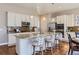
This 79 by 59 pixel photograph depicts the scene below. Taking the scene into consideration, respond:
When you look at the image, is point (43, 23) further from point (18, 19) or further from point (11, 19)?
point (11, 19)

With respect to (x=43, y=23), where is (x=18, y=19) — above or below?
above

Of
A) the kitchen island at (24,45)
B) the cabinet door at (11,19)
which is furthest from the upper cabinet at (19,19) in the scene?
the kitchen island at (24,45)

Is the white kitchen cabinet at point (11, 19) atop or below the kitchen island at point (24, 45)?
atop

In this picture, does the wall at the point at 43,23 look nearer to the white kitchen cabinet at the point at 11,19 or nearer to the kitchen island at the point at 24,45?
the white kitchen cabinet at the point at 11,19

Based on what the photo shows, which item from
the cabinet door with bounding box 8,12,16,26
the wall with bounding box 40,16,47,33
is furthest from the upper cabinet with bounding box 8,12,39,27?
the wall with bounding box 40,16,47,33

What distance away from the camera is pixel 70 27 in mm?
7766

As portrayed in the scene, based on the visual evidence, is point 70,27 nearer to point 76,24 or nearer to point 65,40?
point 76,24

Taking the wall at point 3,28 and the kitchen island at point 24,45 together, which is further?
the wall at point 3,28

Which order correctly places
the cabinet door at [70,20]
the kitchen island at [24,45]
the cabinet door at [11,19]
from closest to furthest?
the kitchen island at [24,45] → the cabinet door at [11,19] → the cabinet door at [70,20]

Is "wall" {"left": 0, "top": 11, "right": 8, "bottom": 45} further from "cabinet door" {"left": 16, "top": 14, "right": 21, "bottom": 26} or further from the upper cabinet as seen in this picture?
"cabinet door" {"left": 16, "top": 14, "right": 21, "bottom": 26}

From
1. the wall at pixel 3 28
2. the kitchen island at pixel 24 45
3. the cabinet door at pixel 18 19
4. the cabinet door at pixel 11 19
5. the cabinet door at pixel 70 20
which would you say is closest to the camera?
the kitchen island at pixel 24 45

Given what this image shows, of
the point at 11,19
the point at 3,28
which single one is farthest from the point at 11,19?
the point at 3,28

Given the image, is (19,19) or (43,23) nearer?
(19,19)
